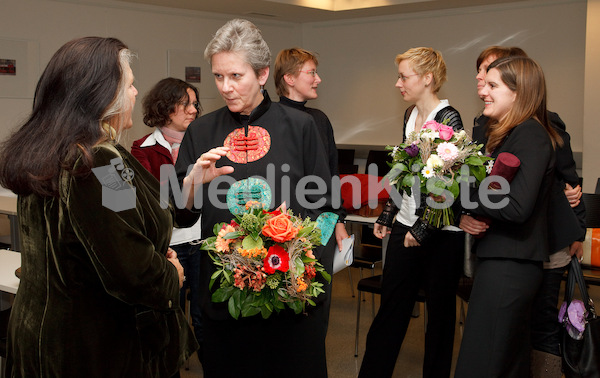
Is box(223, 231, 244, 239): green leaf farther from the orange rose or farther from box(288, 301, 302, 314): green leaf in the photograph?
box(288, 301, 302, 314): green leaf

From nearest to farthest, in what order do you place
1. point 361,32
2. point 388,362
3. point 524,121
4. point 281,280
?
point 281,280 → point 524,121 → point 388,362 → point 361,32

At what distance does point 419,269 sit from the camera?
329cm

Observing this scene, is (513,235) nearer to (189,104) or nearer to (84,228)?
(84,228)

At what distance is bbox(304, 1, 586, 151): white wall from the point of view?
718 cm

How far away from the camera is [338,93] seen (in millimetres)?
9367

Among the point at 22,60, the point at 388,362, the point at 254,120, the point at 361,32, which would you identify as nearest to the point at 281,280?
the point at 254,120

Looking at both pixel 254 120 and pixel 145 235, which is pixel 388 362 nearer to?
pixel 254 120

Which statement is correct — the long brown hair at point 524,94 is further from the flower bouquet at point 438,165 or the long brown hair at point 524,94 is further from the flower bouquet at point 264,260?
the flower bouquet at point 264,260

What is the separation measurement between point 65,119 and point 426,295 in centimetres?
229

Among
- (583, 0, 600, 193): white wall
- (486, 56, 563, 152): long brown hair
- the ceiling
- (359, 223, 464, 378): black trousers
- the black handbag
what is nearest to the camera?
(486, 56, 563, 152): long brown hair

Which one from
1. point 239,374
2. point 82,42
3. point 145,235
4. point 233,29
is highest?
point 233,29

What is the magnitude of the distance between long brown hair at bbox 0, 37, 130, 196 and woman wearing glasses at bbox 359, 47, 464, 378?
6.27 ft

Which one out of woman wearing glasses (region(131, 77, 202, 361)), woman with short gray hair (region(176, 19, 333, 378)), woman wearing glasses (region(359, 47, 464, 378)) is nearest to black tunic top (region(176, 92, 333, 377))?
woman with short gray hair (region(176, 19, 333, 378))

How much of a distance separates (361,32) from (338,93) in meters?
1.00
